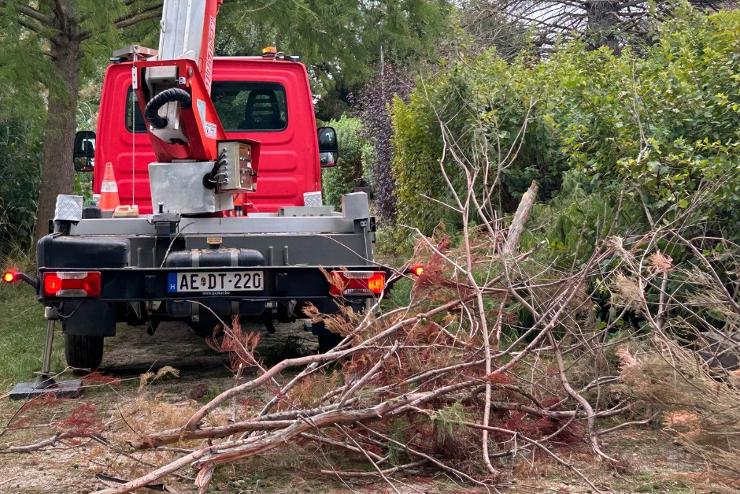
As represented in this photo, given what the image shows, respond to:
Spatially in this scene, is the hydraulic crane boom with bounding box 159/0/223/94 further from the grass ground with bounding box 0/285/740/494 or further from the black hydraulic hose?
the grass ground with bounding box 0/285/740/494

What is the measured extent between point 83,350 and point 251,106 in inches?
113

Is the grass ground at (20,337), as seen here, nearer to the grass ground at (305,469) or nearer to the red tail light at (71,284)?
the red tail light at (71,284)

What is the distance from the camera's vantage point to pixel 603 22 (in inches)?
773

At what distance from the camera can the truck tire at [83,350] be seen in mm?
7680

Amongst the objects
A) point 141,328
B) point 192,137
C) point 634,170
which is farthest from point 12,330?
point 634,170

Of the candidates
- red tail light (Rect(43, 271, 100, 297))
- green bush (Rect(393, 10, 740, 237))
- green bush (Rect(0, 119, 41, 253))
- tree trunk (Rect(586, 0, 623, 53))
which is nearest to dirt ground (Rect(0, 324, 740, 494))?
red tail light (Rect(43, 271, 100, 297))

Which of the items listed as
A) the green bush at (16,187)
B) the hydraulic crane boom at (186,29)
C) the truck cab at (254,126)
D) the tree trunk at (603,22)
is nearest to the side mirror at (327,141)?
the truck cab at (254,126)

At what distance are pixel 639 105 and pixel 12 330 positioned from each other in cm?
666

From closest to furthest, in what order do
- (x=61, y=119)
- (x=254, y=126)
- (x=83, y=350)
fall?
1. (x=83, y=350)
2. (x=254, y=126)
3. (x=61, y=119)

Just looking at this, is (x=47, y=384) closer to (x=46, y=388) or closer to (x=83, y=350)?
(x=46, y=388)

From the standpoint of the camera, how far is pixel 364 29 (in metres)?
12.2

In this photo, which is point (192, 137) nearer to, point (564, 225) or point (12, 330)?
point (564, 225)

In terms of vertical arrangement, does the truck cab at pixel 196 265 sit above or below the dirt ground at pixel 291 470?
above

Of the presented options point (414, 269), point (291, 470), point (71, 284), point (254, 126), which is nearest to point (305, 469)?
point (291, 470)
